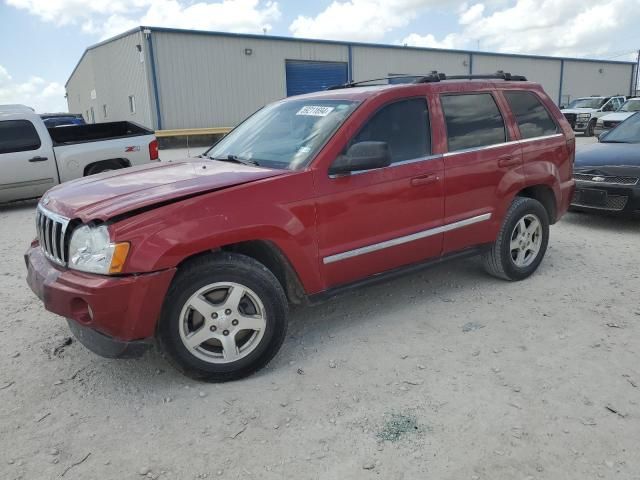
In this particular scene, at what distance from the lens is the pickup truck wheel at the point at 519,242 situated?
4.52 m

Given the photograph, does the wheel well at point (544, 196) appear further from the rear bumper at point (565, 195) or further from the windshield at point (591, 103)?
the windshield at point (591, 103)

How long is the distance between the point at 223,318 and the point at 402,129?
1886 millimetres

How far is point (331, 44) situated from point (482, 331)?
2536cm

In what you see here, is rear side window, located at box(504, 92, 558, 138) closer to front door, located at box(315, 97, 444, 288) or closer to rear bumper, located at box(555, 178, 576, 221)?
rear bumper, located at box(555, 178, 576, 221)

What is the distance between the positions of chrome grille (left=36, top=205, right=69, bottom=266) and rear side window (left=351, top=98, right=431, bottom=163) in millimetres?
1919

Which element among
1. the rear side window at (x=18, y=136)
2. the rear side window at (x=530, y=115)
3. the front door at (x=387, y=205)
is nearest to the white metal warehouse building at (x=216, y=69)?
the rear side window at (x=18, y=136)

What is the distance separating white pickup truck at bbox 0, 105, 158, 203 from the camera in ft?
28.7

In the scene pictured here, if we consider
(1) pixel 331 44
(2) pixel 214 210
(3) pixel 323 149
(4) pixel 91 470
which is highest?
(1) pixel 331 44

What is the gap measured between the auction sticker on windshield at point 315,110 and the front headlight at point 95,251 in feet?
5.71

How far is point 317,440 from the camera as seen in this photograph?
8.53ft

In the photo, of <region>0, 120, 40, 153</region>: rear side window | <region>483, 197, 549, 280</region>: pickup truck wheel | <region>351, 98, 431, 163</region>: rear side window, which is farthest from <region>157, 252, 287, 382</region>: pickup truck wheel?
<region>0, 120, 40, 153</region>: rear side window

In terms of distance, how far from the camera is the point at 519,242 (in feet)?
15.4

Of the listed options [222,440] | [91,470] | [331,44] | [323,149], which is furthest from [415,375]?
[331,44]

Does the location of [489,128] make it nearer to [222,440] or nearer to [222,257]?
[222,257]
